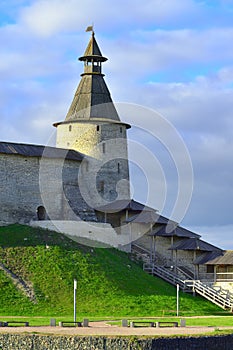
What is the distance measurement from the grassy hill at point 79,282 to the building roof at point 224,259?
404 centimetres

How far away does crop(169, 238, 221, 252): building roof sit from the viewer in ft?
170

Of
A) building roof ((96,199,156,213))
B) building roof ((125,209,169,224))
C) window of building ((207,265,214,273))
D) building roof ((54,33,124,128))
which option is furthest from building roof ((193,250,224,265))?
building roof ((54,33,124,128))

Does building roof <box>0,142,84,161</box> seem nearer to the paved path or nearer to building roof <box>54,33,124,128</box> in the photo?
building roof <box>54,33,124,128</box>

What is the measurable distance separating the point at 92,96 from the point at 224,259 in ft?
45.7

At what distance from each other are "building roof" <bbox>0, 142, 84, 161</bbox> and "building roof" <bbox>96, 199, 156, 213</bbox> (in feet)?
10.9

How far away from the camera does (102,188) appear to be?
5578cm

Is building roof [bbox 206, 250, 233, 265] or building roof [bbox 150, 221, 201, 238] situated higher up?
building roof [bbox 150, 221, 201, 238]

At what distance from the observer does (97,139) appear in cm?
5606

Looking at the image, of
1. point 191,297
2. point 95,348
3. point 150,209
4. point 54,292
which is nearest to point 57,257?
point 54,292

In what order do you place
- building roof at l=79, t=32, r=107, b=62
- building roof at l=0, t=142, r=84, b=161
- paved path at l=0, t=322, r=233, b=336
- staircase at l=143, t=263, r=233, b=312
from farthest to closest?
building roof at l=79, t=32, r=107, b=62 < building roof at l=0, t=142, r=84, b=161 < staircase at l=143, t=263, r=233, b=312 < paved path at l=0, t=322, r=233, b=336

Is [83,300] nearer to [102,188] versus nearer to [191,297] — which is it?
[191,297]

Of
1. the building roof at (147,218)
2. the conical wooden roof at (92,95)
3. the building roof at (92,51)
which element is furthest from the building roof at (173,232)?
the building roof at (92,51)

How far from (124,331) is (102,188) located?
26.9 m

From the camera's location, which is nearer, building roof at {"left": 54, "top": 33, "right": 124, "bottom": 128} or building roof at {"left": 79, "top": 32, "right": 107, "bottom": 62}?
building roof at {"left": 54, "top": 33, "right": 124, "bottom": 128}
